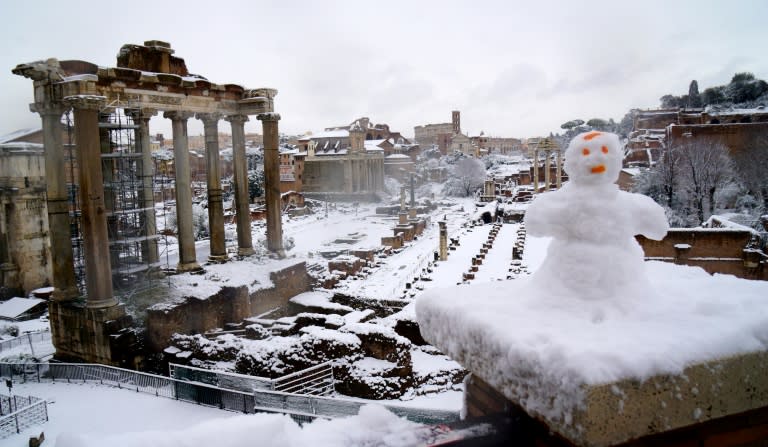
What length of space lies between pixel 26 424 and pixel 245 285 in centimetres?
595

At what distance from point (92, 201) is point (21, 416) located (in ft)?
14.9

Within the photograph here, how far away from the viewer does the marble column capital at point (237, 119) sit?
15.5m

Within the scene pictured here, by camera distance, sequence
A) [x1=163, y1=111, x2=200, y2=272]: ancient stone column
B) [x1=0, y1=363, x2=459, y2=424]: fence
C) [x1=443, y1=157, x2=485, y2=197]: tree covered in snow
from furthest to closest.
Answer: [x1=443, y1=157, x2=485, y2=197]: tree covered in snow, [x1=163, y1=111, x2=200, y2=272]: ancient stone column, [x1=0, y1=363, x2=459, y2=424]: fence

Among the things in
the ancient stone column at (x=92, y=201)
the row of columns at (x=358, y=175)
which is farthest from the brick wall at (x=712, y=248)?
the row of columns at (x=358, y=175)

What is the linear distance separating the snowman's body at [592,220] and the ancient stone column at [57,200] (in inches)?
499

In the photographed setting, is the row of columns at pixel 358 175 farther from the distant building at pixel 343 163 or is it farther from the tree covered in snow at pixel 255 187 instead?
the tree covered in snow at pixel 255 187

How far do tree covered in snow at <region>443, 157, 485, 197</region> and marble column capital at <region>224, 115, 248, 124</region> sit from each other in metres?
53.7

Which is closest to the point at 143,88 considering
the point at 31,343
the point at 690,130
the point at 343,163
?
the point at 31,343

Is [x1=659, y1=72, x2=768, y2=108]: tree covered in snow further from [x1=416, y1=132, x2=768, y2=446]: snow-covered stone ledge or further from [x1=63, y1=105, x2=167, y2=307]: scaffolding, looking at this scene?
[x1=416, y1=132, x2=768, y2=446]: snow-covered stone ledge

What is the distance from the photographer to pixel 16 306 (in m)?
21.6

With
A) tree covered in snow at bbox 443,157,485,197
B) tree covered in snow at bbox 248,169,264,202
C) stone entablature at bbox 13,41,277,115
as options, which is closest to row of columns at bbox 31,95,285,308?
stone entablature at bbox 13,41,277,115

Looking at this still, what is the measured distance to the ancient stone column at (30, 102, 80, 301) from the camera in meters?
11.7

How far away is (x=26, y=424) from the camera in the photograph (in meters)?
9.00

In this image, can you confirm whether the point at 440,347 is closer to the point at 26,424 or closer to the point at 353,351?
the point at 353,351
